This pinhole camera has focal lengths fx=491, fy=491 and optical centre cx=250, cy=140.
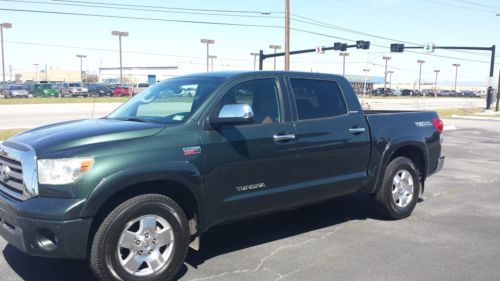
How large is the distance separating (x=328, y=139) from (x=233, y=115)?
1.47 metres

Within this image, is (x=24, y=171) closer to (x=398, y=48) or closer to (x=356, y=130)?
(x=356, y=130)

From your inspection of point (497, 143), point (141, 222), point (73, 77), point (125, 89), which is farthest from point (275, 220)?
point (73, 77)

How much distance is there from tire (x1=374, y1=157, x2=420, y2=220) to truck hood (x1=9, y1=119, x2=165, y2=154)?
327 cm

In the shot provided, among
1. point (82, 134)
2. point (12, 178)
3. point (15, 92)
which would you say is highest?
point (82, 134)

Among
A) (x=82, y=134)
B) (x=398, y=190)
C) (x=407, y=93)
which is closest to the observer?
(x=82, y=134)

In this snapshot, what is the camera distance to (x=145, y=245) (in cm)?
413

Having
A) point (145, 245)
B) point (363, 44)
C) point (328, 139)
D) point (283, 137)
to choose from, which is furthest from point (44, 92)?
point (145, 245)

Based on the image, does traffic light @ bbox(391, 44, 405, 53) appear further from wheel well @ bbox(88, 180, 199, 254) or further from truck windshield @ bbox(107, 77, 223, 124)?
wheel well @ bbox(88, 180, 199, 254)

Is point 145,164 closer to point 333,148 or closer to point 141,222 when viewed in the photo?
point 141,222

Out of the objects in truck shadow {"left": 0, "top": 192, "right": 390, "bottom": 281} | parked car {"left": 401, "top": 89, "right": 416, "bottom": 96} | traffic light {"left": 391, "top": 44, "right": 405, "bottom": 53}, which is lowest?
truck shadow {"left": 0, "top": 192, "right": 390, "bottom": 281}

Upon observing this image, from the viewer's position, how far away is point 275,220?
6402 mm

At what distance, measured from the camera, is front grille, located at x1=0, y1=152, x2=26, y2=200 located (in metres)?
3.99

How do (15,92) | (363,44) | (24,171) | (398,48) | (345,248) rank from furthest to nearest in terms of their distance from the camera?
1. (15,92)
2. (398,48)
3. (363,44)
4. (345,248)
5. (24,171)

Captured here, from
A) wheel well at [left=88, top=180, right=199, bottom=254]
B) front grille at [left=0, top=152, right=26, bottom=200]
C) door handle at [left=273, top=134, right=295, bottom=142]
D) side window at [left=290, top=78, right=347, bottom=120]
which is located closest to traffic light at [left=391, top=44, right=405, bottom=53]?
side window at [left=290, top=78, right=347, bottom=120]
